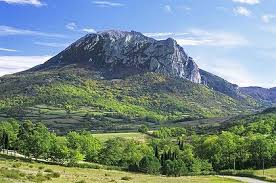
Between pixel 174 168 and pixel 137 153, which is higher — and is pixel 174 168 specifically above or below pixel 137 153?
below

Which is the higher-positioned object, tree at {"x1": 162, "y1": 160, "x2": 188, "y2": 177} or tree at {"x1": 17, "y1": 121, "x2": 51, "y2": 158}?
tree at {"x1": 17, "y1": 121, "x2": 51, "y2": 158}

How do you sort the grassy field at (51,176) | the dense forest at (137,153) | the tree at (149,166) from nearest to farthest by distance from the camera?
the grassy field at (51,176), the tree at (149,166), the dense forest at (137,153)

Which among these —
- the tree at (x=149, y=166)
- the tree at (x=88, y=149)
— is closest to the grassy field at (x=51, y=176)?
the tree at (x=149, y=166)

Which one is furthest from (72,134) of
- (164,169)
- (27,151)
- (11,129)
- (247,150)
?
(247,150)

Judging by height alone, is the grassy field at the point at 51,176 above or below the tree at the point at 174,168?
above

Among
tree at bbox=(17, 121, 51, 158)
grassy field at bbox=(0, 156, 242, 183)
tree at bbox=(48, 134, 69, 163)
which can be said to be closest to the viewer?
grassy field at bbox=(0, 156, 242, 183)

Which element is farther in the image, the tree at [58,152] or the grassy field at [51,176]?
the tree at [58,152]

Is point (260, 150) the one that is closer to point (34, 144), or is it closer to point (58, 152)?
point (58, 152)

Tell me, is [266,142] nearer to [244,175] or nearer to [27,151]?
[244,175]

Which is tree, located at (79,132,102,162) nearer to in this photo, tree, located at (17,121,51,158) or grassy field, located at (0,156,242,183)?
tree, located at (17,121,51,158)

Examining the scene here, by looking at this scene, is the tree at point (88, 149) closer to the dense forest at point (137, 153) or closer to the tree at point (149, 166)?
the dense forest at point (137, 153)

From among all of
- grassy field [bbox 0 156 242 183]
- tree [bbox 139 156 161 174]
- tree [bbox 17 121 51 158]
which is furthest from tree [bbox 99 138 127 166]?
grassy field [bbox 0 156 242 183]

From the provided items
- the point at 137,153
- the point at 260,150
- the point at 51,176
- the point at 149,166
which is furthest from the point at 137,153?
the point at 51,176

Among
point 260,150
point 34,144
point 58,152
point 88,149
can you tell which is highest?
point 34,144
